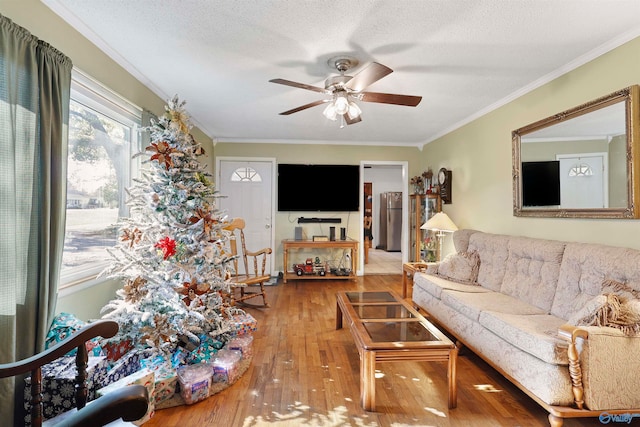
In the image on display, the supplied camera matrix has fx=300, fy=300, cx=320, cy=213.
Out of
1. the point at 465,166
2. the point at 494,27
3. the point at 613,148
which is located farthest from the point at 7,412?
the point at 465,166

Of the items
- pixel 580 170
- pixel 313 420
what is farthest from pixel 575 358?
pixel 580 170

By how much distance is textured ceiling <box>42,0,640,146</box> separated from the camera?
72.9 inches

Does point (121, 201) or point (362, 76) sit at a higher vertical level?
point (362, 76)

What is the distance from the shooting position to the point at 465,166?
4211 mm

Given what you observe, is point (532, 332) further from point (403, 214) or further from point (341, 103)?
point (403, 214)

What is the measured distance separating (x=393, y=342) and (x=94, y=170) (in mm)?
2630

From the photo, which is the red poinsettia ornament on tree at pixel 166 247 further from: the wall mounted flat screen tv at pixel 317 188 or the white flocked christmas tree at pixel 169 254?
the wall mounted flat screen tv at pixel 317 188

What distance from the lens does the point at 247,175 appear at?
5.47m

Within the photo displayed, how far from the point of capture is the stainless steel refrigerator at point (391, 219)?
28.9 feet

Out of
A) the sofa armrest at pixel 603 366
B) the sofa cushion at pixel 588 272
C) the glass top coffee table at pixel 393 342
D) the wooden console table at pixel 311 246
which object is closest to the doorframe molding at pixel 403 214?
the wooden console table at pixel 311 246

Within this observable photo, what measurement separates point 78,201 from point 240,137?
328 cm

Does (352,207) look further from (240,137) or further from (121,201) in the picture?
(121,201)

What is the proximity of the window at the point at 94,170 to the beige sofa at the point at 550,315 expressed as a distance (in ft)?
9.97

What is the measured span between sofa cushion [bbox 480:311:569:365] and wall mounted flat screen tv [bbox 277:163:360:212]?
138 inches
